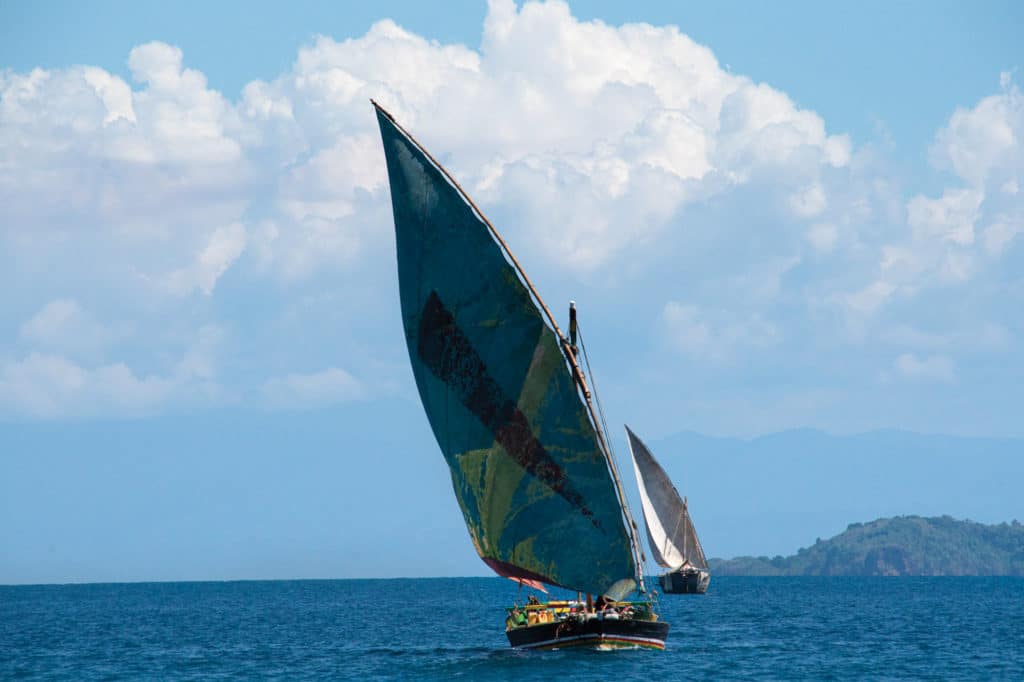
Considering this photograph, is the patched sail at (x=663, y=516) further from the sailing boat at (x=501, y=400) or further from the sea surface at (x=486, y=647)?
the sailing boat at (x=501, y=400)

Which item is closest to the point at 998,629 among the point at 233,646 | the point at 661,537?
the point at 661,537

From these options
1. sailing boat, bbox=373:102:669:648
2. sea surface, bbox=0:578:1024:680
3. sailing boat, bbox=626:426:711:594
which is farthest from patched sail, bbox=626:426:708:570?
sailing boat, bbox=373:102:669:648

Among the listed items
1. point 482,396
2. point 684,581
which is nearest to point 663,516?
point 684,581

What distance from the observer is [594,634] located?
187ft

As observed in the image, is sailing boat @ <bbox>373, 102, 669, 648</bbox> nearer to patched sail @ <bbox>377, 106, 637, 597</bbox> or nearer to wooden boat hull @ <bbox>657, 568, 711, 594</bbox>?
patched sail @ <bbox>377, 106, 637, 597</bbox>

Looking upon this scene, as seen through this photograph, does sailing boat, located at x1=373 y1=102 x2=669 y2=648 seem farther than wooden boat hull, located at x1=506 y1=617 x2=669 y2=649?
No

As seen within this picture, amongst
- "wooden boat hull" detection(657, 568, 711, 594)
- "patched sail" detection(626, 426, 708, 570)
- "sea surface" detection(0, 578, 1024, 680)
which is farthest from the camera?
"wooden boat hull" detection(657, 568, 711, 594)

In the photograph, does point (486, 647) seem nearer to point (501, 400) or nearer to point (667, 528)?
point (501, 400)

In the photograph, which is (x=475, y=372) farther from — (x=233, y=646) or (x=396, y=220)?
(x=233, y=646)

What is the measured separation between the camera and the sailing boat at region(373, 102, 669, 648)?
52.5 meters

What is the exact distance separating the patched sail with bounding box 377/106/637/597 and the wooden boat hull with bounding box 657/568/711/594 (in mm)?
70991

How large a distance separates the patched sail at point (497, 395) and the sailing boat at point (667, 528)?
2391 inches

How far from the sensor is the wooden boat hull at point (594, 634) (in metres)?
56.9

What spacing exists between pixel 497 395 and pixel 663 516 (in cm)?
6910
